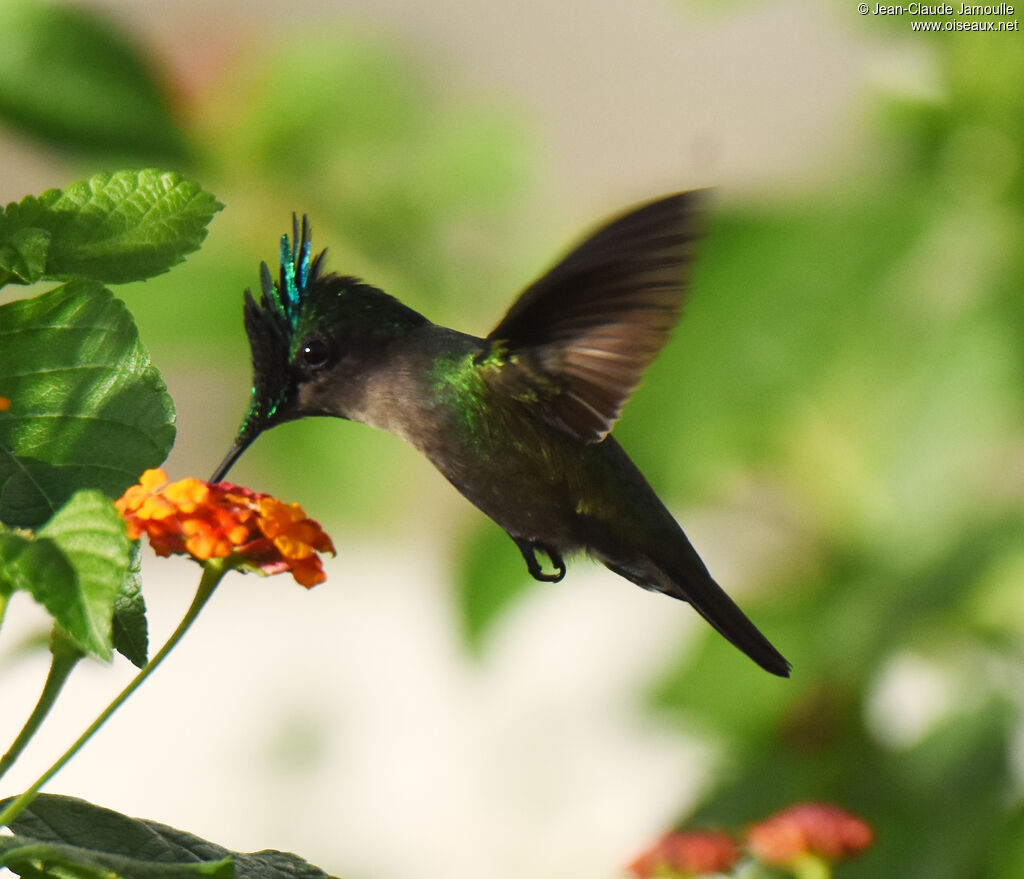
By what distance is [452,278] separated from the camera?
172cm

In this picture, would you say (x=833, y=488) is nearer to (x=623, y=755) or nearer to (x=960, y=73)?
(x=960, y=73)

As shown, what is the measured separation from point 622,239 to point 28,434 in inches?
11.6

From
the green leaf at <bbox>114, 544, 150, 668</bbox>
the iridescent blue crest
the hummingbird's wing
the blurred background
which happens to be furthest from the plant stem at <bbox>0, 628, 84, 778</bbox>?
the blurred background

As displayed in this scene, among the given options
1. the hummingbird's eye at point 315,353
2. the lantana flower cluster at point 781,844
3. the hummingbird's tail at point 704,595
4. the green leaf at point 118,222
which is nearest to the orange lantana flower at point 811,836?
the lantana flower cluster at point 781,844

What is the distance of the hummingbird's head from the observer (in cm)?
71

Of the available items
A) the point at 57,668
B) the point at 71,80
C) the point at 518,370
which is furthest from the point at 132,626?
the point at 71,80

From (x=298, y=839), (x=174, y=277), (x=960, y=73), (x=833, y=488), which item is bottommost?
(x=298, y=839)

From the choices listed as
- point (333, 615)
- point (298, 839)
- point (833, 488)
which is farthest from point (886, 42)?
point (333, 615)

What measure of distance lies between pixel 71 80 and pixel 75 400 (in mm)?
903

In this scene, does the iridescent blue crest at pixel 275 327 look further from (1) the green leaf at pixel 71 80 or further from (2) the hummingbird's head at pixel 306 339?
(1) the green leaf at pixel 71 80

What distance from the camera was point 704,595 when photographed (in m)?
0.84

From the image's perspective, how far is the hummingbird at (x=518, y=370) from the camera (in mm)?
712

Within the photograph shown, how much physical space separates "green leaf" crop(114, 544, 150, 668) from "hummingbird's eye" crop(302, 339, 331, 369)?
0.16 metres

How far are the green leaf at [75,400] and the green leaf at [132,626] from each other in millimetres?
43
